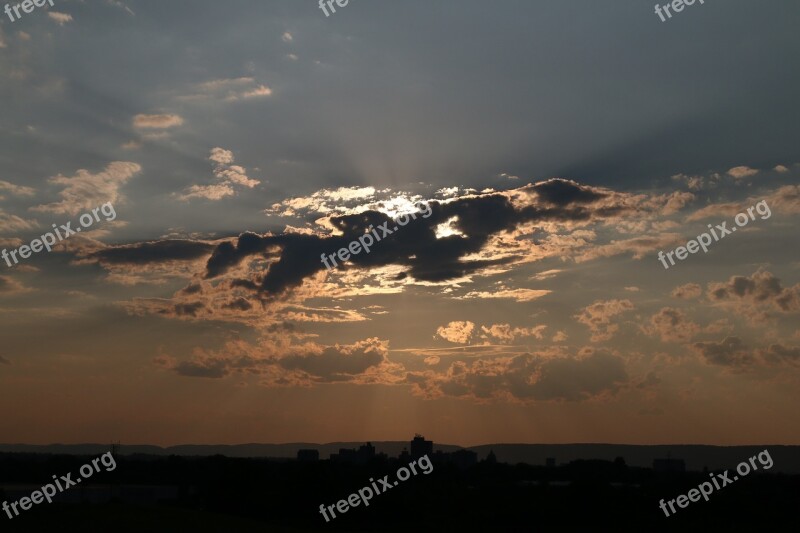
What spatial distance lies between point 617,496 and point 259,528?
61.5 m

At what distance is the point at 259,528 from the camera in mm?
57844

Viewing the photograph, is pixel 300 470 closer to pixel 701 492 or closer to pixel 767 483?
pixel 701 492

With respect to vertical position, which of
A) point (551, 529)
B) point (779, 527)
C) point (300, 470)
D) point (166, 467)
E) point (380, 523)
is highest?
point (166, 467)

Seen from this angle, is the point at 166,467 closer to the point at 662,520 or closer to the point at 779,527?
the point at 662,520

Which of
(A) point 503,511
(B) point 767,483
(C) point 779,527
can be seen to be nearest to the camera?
(C) point 779,527

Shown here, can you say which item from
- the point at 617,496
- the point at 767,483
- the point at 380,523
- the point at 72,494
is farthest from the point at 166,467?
the point at 767,483

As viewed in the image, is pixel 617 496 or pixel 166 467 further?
pixel 166 467

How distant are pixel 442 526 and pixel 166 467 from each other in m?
111

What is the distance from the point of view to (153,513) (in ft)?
190

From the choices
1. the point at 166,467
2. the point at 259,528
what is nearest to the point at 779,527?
the point at 259,528

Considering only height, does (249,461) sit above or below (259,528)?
above

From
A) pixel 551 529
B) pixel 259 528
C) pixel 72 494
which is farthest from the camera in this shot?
pixel 72 494

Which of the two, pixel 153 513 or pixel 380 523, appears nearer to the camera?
pixel 153 513

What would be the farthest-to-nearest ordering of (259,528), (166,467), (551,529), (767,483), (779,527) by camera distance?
(166,467)
(767,483)
(551,529)
(779,527)
(259,528)
